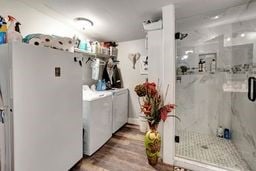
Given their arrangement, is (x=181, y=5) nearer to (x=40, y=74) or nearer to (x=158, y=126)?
(x=158, y=126)

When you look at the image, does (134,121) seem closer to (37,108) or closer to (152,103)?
(152,103)

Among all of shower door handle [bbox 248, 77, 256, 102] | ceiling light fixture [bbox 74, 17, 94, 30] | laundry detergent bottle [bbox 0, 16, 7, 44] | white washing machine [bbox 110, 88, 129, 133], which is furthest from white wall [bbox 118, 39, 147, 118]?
laundry detergent bottle [bbox 0, 16, 7, 44]

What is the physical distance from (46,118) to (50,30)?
4.63 feet

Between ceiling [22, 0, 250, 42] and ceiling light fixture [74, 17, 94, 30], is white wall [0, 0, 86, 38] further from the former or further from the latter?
ceiling light fixture [74, 17, 94, 30]

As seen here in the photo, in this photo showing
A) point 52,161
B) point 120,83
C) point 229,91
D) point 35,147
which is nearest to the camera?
point 35,147

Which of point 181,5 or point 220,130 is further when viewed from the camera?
point 220,130

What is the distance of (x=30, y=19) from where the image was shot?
1.86m

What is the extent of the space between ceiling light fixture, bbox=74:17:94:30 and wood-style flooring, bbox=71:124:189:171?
2054mm

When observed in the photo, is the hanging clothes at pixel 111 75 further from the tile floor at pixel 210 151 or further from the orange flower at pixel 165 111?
the tile floor at pixel 210 151

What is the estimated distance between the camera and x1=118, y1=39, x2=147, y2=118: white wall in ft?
11.0

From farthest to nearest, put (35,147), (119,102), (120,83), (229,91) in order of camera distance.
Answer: (120,83)
(119,102)
(229,91)
(35,147)

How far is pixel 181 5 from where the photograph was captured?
6.18 feet

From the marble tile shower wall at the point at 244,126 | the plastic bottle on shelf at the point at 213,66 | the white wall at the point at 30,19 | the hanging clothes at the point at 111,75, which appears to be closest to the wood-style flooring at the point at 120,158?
the marble tile shower wall at the point at 244,126

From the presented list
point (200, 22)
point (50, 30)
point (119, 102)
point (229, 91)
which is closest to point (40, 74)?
point (50, 30)
